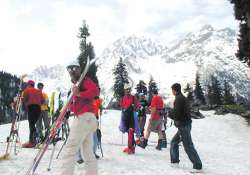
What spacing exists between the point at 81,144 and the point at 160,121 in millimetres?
8738

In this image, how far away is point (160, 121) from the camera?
16328mm

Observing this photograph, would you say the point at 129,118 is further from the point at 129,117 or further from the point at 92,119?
the point at 92,119

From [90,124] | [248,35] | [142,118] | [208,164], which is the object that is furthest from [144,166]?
[248,35]

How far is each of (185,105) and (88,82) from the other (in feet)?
13.4

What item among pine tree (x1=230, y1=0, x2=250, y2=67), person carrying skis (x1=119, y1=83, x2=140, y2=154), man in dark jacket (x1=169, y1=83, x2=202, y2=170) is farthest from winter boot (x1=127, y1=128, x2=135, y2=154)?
pine tree (x1=230, y1=0, x2=250, y2=67)

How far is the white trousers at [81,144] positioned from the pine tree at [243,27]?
74.1 ft

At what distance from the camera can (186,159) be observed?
13680mm

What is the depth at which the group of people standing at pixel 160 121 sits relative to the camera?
11.2 metres

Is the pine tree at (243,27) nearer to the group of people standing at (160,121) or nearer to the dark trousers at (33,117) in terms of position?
the group of people standing at (160,121)

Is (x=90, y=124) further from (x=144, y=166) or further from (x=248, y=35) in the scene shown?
(x=248, y=35)

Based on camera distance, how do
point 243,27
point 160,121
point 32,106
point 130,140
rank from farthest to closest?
point 243,27
point 160,121
point 32,106
point 130,140

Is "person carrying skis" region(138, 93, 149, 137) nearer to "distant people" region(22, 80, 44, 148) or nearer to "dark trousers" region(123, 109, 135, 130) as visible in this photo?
"dark trousers" region(123, 109, 135, 130)

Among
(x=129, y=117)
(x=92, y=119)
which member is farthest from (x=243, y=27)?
(x=92, y=119)

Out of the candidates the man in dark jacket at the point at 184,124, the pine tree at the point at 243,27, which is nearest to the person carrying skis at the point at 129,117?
the man in dark jacket at the point at 184,124
